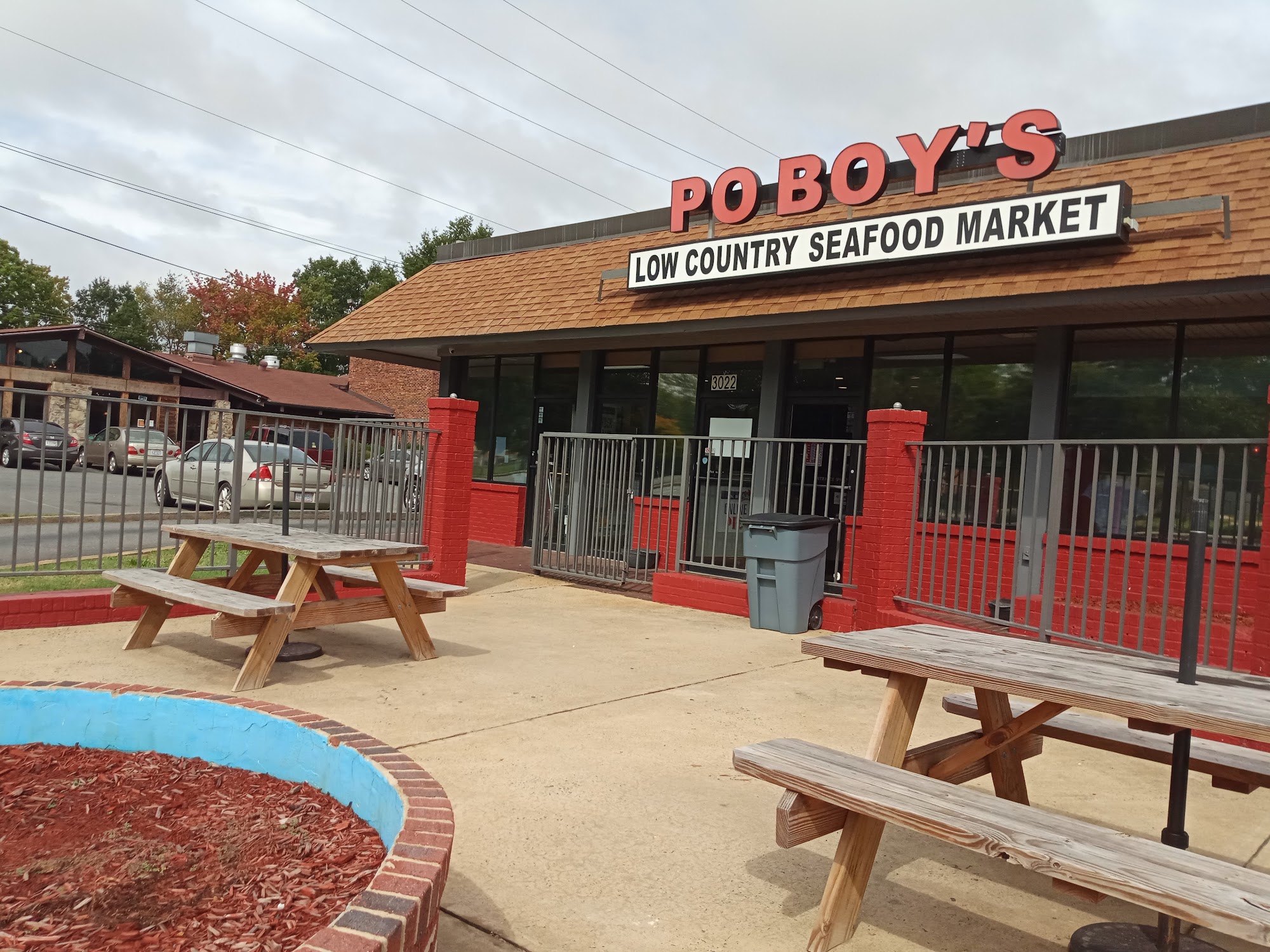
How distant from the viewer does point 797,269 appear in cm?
1090

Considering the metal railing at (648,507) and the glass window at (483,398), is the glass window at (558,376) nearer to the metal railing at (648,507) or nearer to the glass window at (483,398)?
the glass window at (483,398)

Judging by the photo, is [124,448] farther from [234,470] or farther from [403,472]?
[403,472]

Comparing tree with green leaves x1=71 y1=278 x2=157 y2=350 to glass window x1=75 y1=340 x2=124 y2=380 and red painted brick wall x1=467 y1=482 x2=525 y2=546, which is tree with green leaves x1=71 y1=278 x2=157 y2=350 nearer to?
glass window x1=75 y1=340 x2=124 y2=380

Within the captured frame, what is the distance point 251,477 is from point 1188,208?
29.6 ft

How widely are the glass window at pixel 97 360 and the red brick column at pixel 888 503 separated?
1406 inches

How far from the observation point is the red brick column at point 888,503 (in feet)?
26.7

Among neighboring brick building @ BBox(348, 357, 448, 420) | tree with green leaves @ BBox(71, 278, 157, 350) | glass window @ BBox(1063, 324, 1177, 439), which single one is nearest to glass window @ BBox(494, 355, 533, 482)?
glass window @ BBox(1063, 324, 1177, 439)

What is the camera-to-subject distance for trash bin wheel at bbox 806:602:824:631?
28.5ft

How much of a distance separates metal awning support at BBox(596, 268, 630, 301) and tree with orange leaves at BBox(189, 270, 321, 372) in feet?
167

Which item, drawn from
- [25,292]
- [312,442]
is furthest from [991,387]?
[25,292]

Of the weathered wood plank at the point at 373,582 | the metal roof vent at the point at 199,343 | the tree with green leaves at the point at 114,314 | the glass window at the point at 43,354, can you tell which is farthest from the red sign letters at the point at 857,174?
the tree with green leaves at the point at 114,314

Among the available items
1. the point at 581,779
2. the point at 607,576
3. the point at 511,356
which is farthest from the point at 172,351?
the point at 581,779

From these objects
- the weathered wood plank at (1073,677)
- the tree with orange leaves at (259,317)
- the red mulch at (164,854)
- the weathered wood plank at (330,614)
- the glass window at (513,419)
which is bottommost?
the red mulch at (164,854)

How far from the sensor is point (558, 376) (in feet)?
49.9
